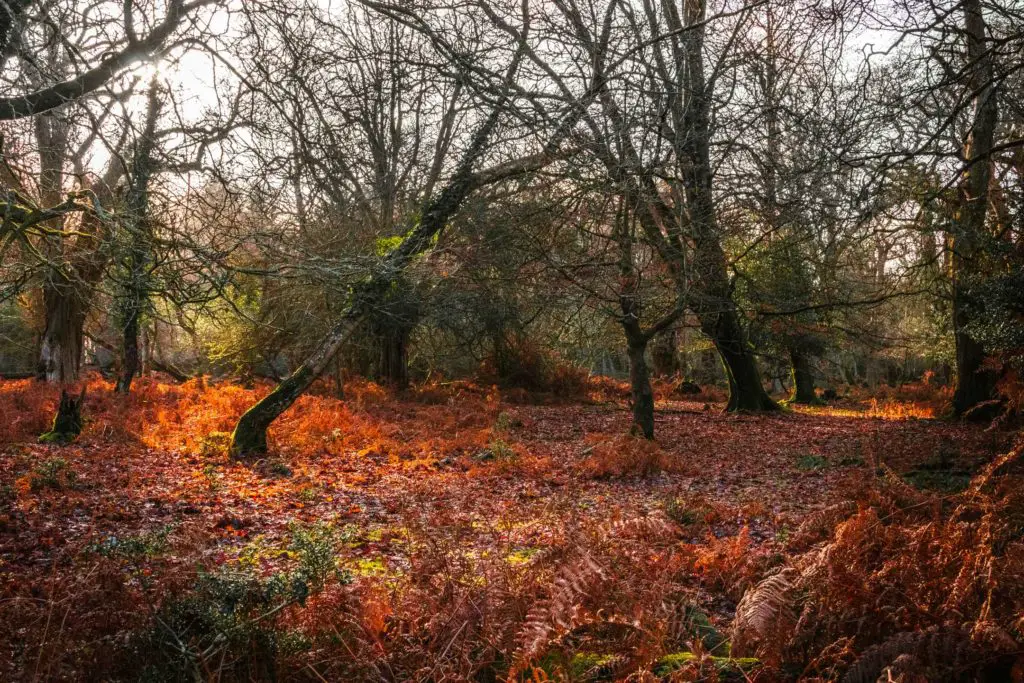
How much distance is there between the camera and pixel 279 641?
3.26 meters

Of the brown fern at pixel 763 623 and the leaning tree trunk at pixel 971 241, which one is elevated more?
the leaning tree trunk at pixel 971 241

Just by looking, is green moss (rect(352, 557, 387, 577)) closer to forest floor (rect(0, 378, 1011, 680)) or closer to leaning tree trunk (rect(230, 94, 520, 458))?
forest floor (rect(0, 378, 1011, 680))

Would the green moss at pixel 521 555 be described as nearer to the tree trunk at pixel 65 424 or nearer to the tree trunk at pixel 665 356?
the tree trunk at pixel 65 424

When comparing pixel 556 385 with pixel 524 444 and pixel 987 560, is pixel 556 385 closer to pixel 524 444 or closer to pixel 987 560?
pixel 524 444

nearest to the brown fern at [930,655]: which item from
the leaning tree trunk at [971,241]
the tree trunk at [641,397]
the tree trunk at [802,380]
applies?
the leaning tree trunk at [971,241]

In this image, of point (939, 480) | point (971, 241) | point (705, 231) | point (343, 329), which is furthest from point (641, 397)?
point (971, 241)

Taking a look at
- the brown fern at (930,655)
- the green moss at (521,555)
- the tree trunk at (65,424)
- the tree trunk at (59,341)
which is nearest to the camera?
the brown fern at (930,655)

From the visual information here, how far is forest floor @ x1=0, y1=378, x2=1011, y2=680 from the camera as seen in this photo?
3248 millimetres

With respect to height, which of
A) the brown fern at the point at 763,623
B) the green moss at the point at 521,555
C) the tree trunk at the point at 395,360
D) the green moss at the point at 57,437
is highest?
the tree trunk at the point at 395,360

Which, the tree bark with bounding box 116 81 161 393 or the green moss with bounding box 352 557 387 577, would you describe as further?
the tree bark with bounding box 116 81 161 393

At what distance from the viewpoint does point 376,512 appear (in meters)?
7.25

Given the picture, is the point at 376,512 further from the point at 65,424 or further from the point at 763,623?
the point at 65,424

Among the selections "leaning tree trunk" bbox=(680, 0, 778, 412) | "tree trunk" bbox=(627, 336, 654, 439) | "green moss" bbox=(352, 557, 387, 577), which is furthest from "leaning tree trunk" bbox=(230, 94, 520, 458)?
"green moss" bbox=(352, 557, 387, 577)

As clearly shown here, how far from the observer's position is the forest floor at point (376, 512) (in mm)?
3248
